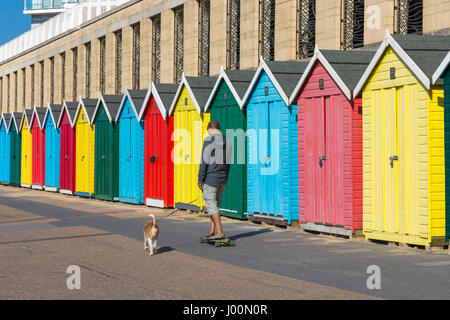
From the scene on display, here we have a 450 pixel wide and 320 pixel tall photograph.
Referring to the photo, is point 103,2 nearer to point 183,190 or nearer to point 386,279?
point 183,190

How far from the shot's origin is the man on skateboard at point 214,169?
11406 mm

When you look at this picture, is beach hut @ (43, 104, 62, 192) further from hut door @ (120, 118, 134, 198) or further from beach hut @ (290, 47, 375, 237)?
beach hut @ (290, 47, 375, 237)

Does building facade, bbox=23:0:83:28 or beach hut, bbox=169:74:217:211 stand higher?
building facade, bbox=23:0:83:28

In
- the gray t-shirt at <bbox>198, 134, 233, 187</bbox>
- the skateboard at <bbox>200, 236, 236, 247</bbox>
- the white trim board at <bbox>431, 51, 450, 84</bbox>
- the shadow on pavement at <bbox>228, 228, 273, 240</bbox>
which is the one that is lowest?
the shadow on pavement at <bbox>228, 228, 273, 240</bbox>

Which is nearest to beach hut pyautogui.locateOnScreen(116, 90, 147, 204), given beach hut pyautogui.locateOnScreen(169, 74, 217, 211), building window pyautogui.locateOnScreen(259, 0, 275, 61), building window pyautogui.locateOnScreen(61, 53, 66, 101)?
beach hut pyautogui.locateOnScreen(169, 74, 217, 211)

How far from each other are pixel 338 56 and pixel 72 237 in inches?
218

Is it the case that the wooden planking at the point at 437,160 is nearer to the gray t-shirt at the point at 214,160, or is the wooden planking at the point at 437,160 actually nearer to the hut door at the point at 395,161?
the hut door at the point at 395,161

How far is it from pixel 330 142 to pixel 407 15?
7.99 meters

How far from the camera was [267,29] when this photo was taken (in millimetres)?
26438

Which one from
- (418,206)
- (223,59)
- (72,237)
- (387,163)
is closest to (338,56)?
(387,163)

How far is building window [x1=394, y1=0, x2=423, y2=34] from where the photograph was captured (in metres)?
19.4

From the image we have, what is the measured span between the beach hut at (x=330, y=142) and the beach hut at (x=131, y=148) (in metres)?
8.00

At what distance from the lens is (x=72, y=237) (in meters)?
12.7

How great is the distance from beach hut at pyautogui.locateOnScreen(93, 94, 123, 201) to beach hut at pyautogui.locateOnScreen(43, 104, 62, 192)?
16.4 feet
